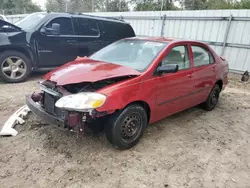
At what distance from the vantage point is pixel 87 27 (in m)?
7.05

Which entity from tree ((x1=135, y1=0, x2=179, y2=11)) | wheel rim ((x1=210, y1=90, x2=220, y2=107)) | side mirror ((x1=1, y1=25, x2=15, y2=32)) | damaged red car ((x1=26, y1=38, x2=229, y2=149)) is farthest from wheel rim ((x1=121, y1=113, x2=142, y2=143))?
tree ((x1=135, y1=0, x2=179, y2=11))

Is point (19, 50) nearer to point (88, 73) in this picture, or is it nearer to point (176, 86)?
point (88, 73)

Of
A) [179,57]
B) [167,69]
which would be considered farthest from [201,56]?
[167,69]

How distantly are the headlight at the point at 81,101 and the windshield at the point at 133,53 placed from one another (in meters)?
0.87

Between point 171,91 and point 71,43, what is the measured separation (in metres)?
4.06

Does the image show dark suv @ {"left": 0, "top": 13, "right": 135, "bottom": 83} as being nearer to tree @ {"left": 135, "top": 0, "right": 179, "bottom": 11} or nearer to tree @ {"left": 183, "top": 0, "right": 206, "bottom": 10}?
tree @ {"left": 135, "top": 0, "right": 179, "bottom": 11}

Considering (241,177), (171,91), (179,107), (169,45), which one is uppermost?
(169,45)

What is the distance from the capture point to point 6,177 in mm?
2592

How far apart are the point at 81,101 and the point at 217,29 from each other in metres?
7.56

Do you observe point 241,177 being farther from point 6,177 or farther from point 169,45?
point 6,177

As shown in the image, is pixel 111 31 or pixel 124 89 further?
pixel 111 31

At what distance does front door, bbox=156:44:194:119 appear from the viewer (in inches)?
140

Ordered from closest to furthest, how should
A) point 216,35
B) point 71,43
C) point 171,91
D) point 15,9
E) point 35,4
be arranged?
point 171,91
point 71,43
point 216,35
point 15,9
point 35,4

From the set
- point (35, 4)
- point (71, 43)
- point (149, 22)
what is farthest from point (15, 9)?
point (71, 43)
